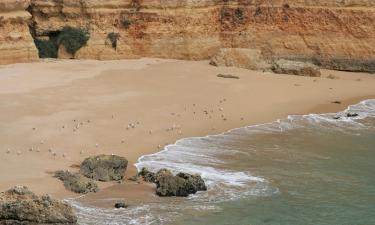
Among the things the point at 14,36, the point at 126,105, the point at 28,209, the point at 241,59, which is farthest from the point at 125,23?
the point at 28,209

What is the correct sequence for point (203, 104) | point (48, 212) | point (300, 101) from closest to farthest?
point (48, 212), point (203, 104), point (300, 101)

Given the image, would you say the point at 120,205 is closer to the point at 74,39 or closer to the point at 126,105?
the point at 126,105

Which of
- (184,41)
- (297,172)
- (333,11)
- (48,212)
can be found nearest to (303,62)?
(333,11)

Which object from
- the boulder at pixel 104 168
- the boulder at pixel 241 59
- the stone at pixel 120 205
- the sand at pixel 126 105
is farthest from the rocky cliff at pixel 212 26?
the stone at pixel 120 205

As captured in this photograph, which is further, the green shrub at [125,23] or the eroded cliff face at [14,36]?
the green shrub at [125,23]

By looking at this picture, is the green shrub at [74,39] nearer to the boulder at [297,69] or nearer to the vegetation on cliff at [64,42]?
the vegetation on cliff at [64,42]

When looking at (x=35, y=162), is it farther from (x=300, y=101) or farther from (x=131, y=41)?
(x=131, y=41)

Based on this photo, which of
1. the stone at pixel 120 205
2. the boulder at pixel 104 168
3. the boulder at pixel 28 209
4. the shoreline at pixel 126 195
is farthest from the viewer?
the boulder at pixel 104 168
